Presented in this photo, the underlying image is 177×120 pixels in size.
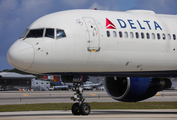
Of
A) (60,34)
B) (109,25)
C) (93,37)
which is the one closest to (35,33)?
(60,34)

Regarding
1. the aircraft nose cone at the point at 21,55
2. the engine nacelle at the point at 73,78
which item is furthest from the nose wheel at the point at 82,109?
the aircraft nose cone at the point at 21,55

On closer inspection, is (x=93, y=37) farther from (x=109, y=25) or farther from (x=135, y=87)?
(x=135, y=87)

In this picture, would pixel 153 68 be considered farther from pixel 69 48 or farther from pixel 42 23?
pixel 42 23

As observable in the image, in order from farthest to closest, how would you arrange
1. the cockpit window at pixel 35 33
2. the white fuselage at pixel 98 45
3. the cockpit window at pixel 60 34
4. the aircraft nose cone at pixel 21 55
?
the cockpit window at pixel 35 33
the cockpit window at pixel 60 34
the white fuselage at pixel 98 45
the aircraft nose cone at pixel 21 55

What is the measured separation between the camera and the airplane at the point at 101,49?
1855 cm

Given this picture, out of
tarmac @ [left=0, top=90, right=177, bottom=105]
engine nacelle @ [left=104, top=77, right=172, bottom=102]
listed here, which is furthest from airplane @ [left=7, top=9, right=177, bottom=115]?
tarmac @ [left=0, top=90, right=177, bottom=105]

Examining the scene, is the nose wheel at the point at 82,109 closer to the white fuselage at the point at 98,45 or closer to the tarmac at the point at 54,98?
the white fuselage at the point at 98,45

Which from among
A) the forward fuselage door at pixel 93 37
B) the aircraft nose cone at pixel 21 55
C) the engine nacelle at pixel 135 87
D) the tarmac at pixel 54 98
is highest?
the forward fuselage door at pixel 93 37

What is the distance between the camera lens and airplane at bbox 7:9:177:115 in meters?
18.5

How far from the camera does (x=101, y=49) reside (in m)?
19.5

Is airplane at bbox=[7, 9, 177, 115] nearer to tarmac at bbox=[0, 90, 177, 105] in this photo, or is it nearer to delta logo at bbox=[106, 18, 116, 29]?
delta logo at bbox=[106, 18, 116, 29]

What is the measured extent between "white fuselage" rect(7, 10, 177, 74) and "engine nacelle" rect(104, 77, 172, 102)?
166cm

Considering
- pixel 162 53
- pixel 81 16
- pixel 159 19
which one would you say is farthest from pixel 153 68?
pixel 81 16

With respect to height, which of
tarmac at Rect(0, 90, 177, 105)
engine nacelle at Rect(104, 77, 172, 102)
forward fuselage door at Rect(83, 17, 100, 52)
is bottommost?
tarmac at Rect(0, 90, 177, 105)
